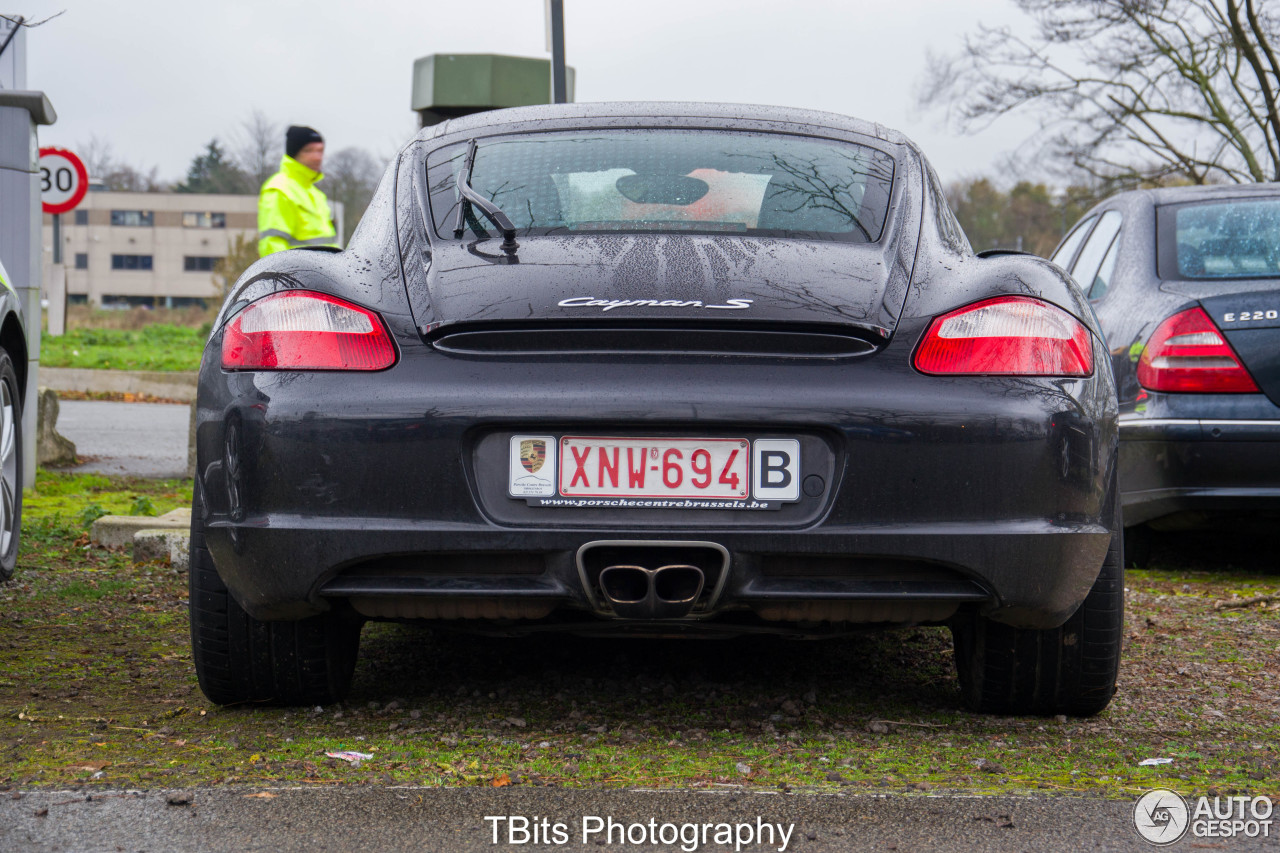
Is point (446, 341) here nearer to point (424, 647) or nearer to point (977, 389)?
point (977, 389)

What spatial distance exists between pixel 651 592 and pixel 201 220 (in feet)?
339

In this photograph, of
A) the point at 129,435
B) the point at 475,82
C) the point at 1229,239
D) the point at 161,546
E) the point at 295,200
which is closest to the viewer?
the point at 161,546

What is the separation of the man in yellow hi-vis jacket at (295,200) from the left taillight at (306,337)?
4.66m

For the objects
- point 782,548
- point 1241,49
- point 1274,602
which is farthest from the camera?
point 1241,49

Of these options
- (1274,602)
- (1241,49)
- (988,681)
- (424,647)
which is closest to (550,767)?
(988,681)

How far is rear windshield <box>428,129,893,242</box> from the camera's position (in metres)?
3.11

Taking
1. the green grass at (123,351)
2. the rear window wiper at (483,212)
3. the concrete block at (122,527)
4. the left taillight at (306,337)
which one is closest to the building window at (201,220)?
the green grass at (123,351)

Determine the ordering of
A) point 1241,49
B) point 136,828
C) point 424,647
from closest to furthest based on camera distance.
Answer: point 136,828
point 424,647
point 1241,49

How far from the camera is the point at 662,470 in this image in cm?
264

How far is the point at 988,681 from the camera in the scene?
10.1ft

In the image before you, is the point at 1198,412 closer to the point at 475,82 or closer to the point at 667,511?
the point at 667,511

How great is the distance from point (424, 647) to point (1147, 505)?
2730mm

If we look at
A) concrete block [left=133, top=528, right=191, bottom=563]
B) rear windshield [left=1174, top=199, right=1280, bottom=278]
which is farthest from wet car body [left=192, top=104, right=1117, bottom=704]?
rear windshield [left=1174, top=199, right=1280, bottom=278]

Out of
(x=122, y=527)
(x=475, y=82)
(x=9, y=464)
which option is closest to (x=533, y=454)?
(x=9, y=464)
